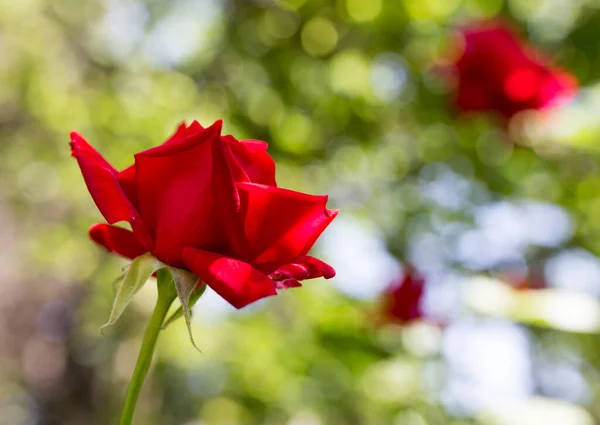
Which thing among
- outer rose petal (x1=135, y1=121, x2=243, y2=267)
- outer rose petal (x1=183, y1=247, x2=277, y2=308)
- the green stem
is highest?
outer rose petal (x1=135, y1=121, x2=243, y2=267)

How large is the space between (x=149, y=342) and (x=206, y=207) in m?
0.07

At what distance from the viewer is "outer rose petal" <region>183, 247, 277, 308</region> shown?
0.89ft

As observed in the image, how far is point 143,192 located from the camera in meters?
0.31

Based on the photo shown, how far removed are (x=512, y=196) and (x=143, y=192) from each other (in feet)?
3.32

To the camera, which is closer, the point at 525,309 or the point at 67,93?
the point at 525,309

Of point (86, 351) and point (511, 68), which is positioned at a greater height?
point (86, 351)

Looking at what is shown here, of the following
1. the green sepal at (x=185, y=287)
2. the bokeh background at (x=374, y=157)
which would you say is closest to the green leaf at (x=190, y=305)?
the green sepal at (x=185, y=287)

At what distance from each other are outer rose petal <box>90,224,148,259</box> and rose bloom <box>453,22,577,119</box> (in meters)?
0.81

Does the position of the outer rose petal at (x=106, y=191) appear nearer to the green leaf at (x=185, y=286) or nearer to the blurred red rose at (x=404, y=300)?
the green leaf at (x=185, y=286)

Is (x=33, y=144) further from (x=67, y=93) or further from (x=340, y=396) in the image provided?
(x=340, y=396)

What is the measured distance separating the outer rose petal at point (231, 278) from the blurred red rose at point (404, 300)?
2.65 ft

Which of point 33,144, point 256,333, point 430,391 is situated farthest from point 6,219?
point 430,391

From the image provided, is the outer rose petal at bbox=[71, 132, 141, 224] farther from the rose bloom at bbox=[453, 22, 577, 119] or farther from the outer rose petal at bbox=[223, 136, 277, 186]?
the rose bloom at bbox=[453, 22, 577, 119]

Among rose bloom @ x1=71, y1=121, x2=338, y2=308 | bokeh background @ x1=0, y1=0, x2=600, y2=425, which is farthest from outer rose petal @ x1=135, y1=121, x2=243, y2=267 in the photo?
bokeh background @ x1=0, y1=0, x2=600, y2=425
